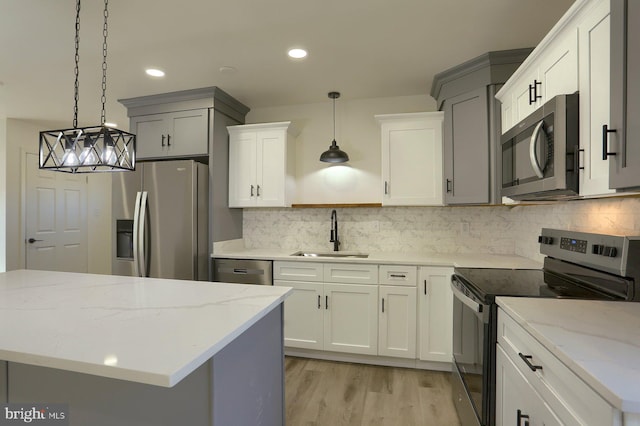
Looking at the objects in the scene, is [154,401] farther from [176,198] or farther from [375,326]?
[176,198]

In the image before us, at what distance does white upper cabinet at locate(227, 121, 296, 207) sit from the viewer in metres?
3.23

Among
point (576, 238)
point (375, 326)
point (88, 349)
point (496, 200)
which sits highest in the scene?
point (496, 200)

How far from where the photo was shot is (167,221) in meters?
3.01

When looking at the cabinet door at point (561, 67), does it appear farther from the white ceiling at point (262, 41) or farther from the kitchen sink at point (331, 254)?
the kitchen sink at point (331, 254)

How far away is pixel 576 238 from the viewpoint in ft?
5.37

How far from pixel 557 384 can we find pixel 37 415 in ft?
5.47

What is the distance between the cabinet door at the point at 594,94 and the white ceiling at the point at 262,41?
712mm

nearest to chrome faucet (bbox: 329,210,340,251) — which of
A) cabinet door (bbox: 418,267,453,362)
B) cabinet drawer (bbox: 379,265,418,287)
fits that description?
cabinet drawer (bbox: 379,265,418,287)

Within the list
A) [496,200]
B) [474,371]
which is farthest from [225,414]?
[496,200]

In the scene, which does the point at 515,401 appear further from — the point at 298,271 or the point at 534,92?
the point at 298,271

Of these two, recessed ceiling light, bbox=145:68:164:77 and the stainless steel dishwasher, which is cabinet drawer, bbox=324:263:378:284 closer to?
the stainless steel dishwasher

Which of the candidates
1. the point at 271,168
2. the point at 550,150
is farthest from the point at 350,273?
the point at 550,150

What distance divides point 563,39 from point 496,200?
3.98ft

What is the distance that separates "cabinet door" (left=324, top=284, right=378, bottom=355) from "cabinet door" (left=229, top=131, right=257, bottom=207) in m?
1.26
